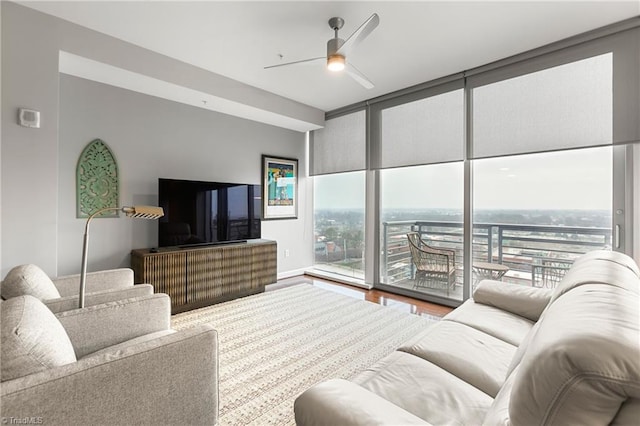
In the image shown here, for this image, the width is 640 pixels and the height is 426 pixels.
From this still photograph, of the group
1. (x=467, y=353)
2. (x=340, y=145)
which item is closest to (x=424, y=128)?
(x=340, y=145)

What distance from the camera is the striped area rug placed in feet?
6.19

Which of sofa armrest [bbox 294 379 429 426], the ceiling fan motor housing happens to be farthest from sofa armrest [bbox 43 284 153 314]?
the ceiling fan motor housing

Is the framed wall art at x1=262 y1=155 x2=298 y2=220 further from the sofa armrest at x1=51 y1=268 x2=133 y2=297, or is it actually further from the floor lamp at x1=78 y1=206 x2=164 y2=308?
the floor lamp at x1=78 y1=206 x2=164 y2=308

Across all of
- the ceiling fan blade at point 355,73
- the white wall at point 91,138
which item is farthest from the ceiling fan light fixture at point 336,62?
the white wall at point 91,138

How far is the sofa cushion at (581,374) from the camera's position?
62 cm

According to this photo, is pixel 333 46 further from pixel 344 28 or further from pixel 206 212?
pixel 206 212

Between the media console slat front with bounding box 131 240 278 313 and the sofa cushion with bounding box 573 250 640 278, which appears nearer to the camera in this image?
the sofa cushion with bounding box 573 250 640 278

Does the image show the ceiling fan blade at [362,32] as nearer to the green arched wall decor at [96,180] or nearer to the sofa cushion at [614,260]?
the sofa cushion at [614,260]

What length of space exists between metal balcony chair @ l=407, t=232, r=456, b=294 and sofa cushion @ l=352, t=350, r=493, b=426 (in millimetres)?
2461

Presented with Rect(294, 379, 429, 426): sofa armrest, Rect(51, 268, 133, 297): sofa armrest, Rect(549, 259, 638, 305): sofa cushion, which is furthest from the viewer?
Rect(51, 268, 133, 297): sofa armrest

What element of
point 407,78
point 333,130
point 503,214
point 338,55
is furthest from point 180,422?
point 333,130

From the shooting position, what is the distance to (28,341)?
1051mm

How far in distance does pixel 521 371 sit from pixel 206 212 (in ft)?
11.5

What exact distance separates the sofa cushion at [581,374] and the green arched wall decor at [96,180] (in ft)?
12.3
